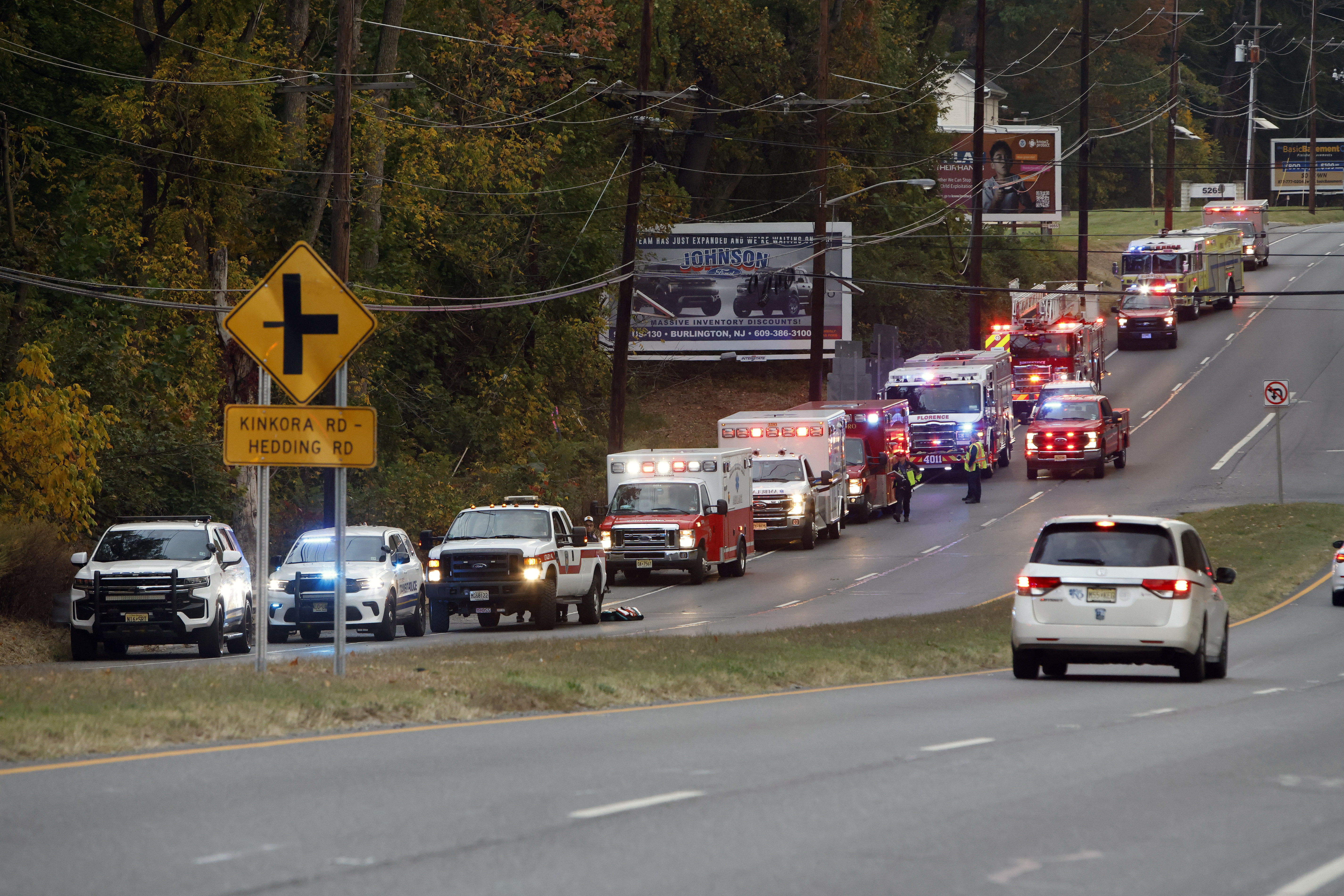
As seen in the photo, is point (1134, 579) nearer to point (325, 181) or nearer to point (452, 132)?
point (325, 181)

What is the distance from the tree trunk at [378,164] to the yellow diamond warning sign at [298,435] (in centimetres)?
2822

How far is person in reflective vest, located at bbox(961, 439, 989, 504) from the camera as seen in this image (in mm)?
47625

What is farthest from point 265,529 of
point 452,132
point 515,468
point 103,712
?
point 452,132

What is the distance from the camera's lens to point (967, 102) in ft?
389

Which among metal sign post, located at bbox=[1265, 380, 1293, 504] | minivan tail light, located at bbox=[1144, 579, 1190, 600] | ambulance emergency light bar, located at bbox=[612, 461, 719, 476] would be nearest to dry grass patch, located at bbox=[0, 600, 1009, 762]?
minivan tail light, located at bbox=[1144, 579, 1190, 600]

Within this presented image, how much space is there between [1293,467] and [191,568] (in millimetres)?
36724

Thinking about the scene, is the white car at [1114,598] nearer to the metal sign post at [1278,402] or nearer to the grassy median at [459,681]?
the grassy median at [459,681]

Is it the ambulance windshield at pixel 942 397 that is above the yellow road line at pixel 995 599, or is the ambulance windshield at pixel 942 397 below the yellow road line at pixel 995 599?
above

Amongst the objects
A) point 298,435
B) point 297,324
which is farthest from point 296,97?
point 298,435

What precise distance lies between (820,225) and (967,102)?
67.4 m

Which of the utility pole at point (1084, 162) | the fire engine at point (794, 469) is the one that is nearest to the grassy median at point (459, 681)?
the fire engine at point (794, 469)

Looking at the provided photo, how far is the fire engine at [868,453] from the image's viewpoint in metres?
46.9

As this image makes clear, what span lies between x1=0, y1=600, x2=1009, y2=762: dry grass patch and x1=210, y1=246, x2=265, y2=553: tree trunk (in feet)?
33.3

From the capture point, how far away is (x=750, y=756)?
40.0 ft
